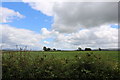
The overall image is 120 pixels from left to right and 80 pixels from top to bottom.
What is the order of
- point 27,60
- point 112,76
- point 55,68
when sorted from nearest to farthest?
point 112,76 < point 55,68 < point 27,60

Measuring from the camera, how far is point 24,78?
17.4 feet

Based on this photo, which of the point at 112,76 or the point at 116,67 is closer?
the point at 112,76

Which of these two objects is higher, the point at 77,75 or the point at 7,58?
the point at 7,58

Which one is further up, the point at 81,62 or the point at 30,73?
the point at 81,62

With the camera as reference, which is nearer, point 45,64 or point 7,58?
point 45,64

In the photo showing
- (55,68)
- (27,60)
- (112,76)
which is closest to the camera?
(112,76)

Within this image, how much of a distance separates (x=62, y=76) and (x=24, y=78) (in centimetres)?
119

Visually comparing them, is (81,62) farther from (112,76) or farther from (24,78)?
(24,78)

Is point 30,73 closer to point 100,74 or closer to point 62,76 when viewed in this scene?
point 62,76

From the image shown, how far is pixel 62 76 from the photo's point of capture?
5160 millimetres

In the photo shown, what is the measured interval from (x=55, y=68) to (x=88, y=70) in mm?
1032

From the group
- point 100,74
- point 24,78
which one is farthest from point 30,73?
point 100,74

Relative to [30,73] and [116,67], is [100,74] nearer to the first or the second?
[116,67]

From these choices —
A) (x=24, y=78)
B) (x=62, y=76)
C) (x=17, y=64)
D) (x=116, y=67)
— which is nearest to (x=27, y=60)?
(x=17, y=64)
